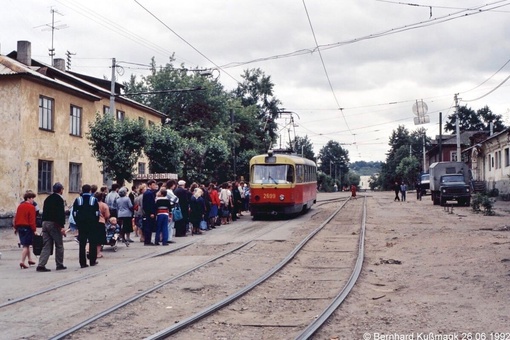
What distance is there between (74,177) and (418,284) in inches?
1020

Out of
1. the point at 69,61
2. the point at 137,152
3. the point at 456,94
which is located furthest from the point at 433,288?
the point at 69,61

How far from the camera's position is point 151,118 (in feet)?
154

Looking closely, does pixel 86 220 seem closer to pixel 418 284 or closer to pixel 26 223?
pixel 26 223

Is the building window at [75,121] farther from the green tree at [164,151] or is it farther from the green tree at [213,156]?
the green tree at [213,156]

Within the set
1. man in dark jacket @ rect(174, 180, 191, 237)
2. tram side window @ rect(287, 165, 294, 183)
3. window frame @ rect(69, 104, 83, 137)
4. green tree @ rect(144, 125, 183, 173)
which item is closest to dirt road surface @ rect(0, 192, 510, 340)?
man in dark jacket @ rect(174, 180, 191, 237)

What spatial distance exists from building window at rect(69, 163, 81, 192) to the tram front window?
10.6 m

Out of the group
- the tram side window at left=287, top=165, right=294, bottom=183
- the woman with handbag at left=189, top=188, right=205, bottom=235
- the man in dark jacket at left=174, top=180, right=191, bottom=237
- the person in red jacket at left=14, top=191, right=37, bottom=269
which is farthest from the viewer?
the tram side window at left=287, top=165, right=294, bottom=183

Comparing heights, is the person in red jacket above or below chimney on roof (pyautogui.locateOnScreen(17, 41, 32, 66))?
below

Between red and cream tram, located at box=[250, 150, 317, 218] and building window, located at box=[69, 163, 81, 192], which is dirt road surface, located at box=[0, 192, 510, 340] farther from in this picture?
building window, located at box=[69, 163, 81, 192]

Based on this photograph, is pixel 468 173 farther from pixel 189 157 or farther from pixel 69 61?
pixel 69 61

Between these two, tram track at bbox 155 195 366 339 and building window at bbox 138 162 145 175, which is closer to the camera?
tram track at bbox 155 195 366 339

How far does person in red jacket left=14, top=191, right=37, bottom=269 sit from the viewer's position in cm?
1445

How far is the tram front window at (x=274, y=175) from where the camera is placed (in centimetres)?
2830

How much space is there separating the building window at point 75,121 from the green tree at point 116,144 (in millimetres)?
4335
